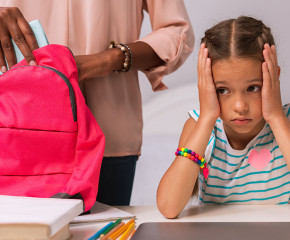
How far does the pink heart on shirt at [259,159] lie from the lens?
921 mm

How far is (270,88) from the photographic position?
826 millimetres

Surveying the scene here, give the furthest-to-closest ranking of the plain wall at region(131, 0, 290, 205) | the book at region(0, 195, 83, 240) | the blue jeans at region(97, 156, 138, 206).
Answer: the plain wall at region(131, 0, 290, 205)
the blue jeans at region(97, 156, 138, 206)
the book at region(0, 195, 83, 240)

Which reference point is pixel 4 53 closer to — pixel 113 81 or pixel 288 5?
pixel 113 81

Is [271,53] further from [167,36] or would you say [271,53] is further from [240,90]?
[167,36]

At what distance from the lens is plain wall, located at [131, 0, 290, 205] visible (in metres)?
1.93

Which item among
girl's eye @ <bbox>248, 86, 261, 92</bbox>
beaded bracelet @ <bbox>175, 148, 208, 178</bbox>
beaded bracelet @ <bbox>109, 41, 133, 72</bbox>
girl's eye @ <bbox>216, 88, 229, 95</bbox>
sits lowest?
beaded bracelet @ <bbox>175, 148, 208, 178</bbox>

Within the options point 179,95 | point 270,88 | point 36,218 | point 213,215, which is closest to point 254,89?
point 270,88

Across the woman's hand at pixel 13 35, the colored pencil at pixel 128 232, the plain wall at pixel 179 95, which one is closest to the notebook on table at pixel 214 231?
the colored pencil at pixel 128 232

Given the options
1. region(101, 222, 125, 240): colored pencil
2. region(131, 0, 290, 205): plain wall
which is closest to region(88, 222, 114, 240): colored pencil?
region(101, 222, 125, 240): colored pencil

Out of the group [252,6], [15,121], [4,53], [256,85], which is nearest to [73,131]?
[15,121]

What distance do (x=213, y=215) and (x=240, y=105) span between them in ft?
0.64

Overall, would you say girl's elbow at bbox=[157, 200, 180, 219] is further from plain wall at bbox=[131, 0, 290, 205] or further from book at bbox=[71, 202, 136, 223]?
plain wall at bbox=[131, 0, 290, 205]

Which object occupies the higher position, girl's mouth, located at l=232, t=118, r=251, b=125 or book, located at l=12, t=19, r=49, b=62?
book, located at l=12, t=19, r=49, b=62

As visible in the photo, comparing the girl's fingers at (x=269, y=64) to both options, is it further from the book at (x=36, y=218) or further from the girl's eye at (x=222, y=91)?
the book at (x=36, y=218)
